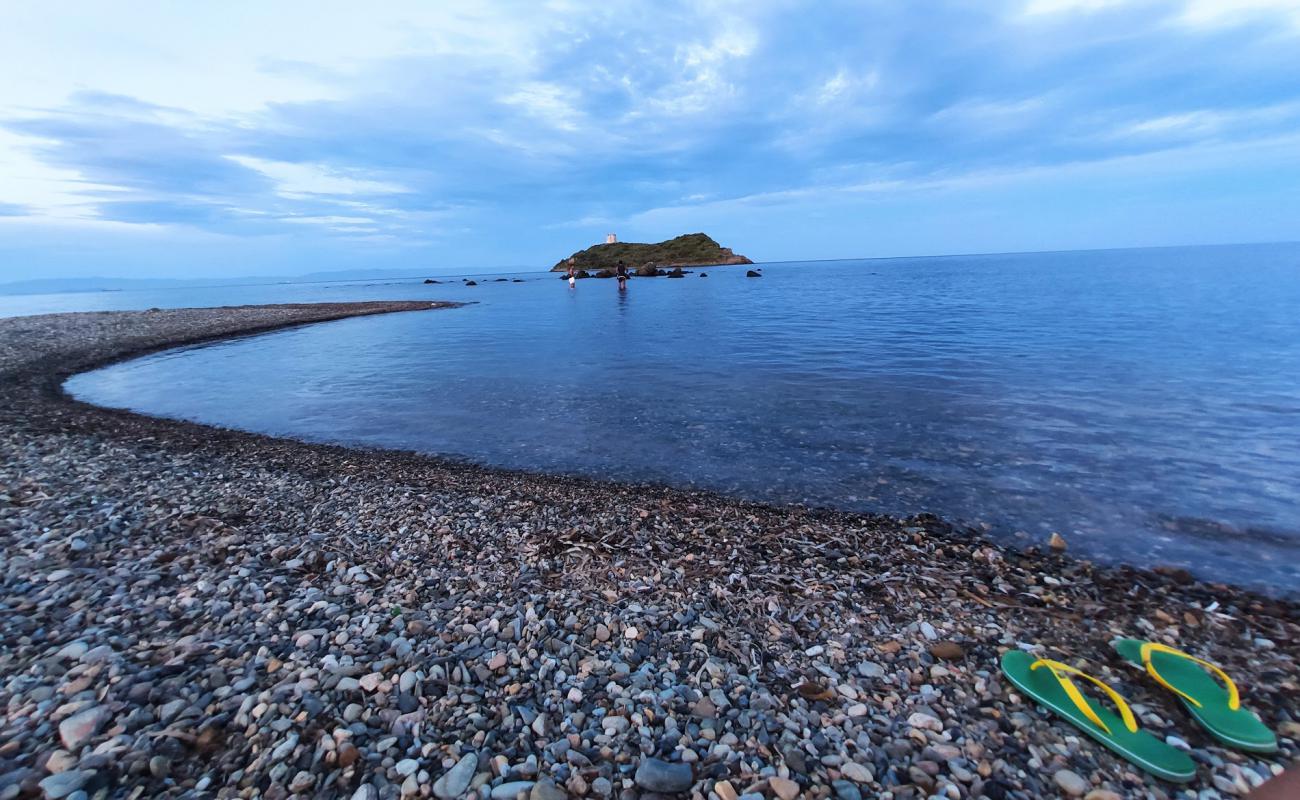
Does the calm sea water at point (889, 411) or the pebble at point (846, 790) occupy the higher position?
the pebble at point (846, 790)

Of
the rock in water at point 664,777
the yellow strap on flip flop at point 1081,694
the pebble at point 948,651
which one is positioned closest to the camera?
the rock in water at point 664,777

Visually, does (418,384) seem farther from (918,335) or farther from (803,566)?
(918,335)

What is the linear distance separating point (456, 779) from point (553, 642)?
5.76 ft

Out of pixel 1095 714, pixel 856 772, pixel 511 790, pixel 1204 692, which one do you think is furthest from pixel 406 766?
pixel 1204 692

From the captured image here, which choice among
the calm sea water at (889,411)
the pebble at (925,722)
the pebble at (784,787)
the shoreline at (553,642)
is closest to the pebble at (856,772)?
the shoreline at (553,642)

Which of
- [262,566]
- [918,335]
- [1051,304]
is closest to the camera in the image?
[262,566]

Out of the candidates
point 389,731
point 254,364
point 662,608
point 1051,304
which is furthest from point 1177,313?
point 254,364

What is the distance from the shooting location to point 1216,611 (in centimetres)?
666

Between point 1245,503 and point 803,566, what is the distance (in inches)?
351

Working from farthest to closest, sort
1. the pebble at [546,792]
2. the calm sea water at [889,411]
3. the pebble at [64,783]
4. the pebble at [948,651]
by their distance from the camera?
the calm sea water at [889,411], the pebble at [948,651], the pebble at [546,792], the pebble at [64,783]

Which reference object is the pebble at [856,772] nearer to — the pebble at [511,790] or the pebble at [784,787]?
the pebble at [784,787]

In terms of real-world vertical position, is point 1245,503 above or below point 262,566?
below

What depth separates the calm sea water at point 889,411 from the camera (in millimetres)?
9930

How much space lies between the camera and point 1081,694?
191 inches
